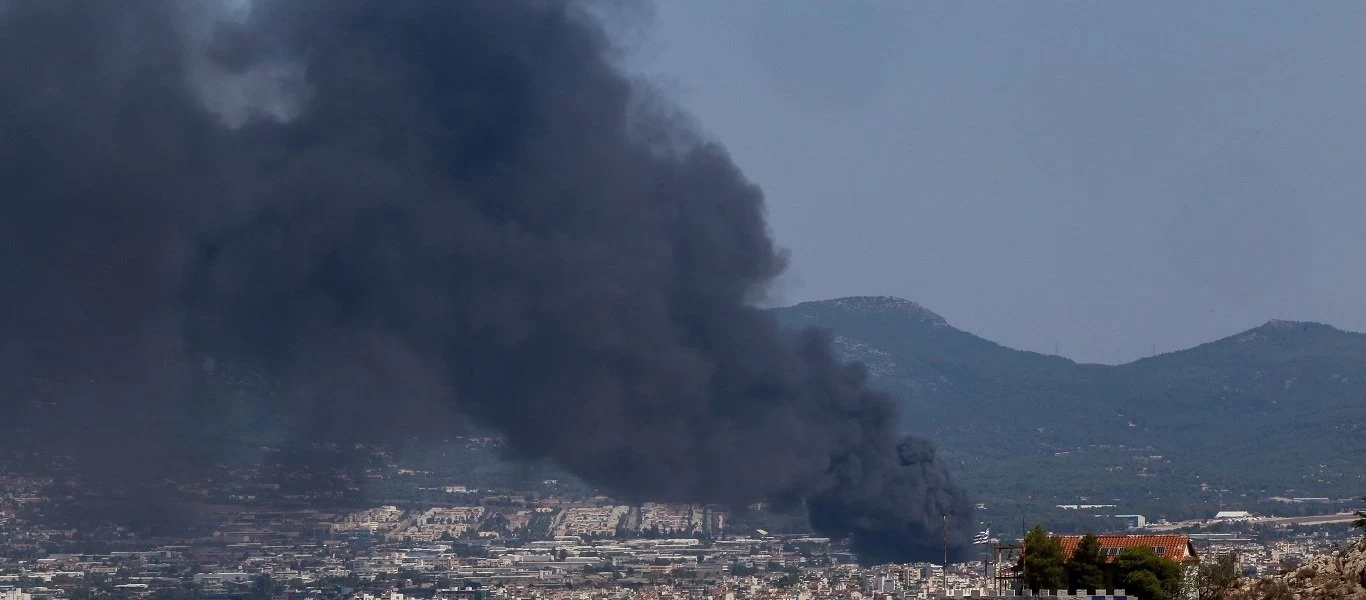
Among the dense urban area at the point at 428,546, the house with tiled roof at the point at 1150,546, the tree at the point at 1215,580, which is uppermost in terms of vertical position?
the dense urban area at the point at 428,546

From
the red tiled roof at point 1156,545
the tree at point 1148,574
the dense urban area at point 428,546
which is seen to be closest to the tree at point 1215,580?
the tree at point 1148,574

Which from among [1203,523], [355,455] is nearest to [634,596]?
[355,455]

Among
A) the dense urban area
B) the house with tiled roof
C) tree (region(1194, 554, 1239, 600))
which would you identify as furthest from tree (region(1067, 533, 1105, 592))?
tree (region(1194, 554, 1239, 600))

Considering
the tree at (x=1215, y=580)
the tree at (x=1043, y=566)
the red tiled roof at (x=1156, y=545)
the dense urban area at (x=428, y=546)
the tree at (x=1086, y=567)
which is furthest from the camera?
the dense urban area at (x=428, y=546)

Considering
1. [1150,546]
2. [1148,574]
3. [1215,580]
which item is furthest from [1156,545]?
[1215,580]

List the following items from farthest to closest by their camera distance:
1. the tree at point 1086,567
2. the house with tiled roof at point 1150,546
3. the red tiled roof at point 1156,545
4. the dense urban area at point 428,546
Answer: the dense urban area at point 428,546 → the red tiled roof at point 1156,545 → the house with tiled roof at point 1150,546 → the tree at point 1086,567

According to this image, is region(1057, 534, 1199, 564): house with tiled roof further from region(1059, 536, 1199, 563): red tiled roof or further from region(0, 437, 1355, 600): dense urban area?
region(0, 437, 1355, 600): dense urban area

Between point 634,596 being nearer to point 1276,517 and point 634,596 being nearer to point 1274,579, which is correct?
point 1274,579

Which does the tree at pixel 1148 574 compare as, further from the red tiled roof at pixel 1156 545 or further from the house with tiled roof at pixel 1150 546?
the red tiled roof at pixel 1156 545
